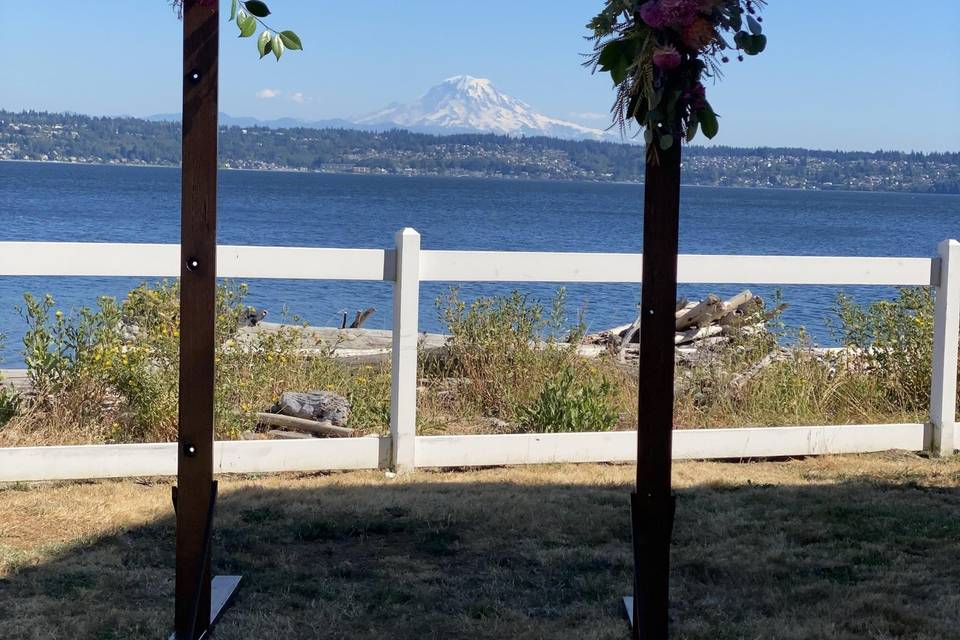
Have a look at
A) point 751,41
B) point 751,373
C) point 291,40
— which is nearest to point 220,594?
point 291,40

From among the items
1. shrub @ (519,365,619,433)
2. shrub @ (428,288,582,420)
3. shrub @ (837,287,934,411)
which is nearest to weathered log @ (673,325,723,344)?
shrub @ (837,287,934,411)

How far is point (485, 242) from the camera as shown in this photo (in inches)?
2133

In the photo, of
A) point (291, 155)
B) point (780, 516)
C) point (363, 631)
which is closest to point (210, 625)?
point (363, 631)

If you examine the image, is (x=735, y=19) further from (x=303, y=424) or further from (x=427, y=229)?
(x=427, y=229)

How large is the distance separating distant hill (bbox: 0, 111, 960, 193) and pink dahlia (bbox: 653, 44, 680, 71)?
96.6 metres

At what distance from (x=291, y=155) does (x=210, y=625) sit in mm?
128693

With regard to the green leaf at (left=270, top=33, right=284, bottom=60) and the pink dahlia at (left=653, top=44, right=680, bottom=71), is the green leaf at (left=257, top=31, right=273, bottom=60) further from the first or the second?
the pink dahlia at (left=653, top=44, right=680, bottom=71)

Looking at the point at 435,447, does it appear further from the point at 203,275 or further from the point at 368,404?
the point at 203,275

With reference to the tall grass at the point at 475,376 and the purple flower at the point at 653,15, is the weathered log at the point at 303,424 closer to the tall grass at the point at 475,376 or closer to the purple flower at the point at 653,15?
the tall grass at the point at 475,376

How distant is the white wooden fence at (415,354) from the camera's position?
19.8ft

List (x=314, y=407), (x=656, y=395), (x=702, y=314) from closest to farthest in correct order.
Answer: (x=656, y=395)
(x=314, y=407)
(x=702, y=314)

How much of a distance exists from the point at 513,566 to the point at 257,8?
104 inches

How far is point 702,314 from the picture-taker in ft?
39.8

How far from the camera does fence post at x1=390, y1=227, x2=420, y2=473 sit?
20.7 ft
